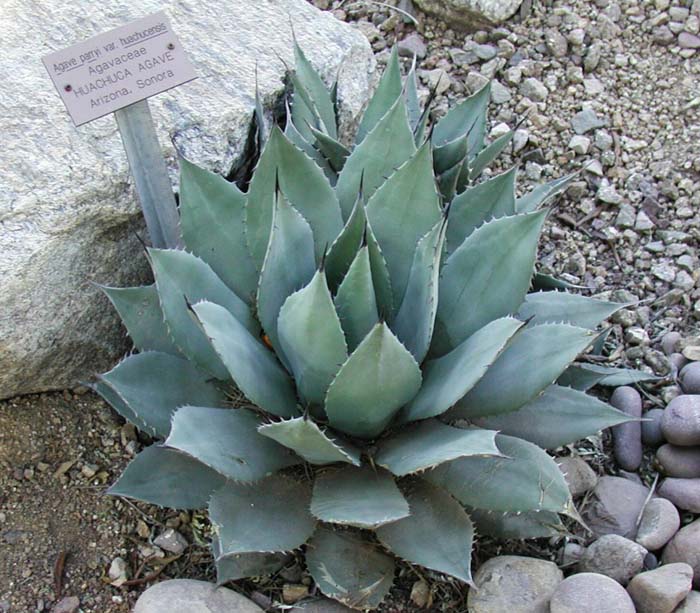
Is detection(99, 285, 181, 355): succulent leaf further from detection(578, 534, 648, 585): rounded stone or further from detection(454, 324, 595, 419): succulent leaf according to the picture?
detection(578, 534, 648, 585): rounded stone

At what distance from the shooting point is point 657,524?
1746mm

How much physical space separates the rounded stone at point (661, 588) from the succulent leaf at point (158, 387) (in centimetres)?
84

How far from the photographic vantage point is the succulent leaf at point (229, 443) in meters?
1.36

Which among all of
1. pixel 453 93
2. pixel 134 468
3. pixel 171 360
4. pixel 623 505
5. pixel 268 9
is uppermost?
pixel 268 9

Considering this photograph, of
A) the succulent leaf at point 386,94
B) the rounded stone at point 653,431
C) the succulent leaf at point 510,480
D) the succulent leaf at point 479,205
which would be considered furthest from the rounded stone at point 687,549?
the succulent leaf at point 386,94

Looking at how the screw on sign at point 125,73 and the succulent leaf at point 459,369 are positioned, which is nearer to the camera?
the succulent leaf at point 459,369

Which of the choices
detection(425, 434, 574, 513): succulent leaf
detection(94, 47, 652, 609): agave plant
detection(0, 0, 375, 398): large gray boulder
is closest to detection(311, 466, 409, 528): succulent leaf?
detection(94, 47, 652, 609): agave plant

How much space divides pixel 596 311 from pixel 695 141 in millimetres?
1196

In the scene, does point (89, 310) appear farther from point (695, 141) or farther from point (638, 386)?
point (695, 141)

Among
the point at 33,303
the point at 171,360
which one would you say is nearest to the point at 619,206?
the point at 171,360

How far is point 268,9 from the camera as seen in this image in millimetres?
2477

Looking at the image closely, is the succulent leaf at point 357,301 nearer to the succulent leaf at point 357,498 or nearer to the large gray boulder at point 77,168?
the succulent leaf at point 357,498

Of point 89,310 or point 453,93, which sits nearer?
point 89,310

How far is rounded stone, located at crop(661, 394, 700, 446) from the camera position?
6.07ft
